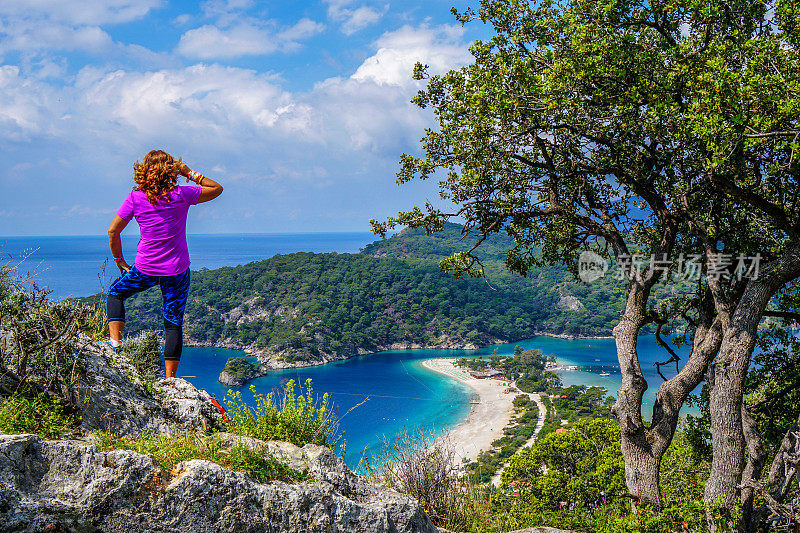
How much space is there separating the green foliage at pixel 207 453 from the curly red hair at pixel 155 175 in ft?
5.88

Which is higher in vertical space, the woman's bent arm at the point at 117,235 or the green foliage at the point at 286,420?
the woman's bent arm at the point at 117,235

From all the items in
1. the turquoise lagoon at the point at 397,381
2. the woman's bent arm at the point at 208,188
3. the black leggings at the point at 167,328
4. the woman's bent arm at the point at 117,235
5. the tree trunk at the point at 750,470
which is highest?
the woman's bent arm at the point at 208,188

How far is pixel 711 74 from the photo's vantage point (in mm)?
4797

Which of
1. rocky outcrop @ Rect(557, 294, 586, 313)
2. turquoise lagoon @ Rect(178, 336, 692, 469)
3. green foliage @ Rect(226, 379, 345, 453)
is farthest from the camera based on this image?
rocky outcrop @ Rect(557, 294, 586, 313)

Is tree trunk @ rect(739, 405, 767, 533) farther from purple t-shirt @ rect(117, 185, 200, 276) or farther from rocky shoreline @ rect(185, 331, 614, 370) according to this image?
rocky shoreline @ rect(185, 331, 614, 370)

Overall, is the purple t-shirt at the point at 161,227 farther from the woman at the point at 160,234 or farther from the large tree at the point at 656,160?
the large tree at the point at 656,160

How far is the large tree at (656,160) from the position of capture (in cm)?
519

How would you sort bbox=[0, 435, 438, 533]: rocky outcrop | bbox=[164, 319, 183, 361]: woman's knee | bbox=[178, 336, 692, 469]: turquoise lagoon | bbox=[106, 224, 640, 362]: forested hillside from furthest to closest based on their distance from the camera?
bbox=[106, 224, 640, 362]: forested hillside → bbox=[178, 336, 692, 469]: turquoise lagoon → bbox=[164, 319, 183, 361]: woman's knee → bbox=[0, 435, 438, 533]: rocky outcrop

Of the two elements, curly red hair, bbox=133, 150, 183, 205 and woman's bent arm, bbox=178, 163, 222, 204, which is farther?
woman's bent arm, bbox=178, 163, 222, 204

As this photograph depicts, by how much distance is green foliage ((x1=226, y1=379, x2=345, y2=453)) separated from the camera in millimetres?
3508

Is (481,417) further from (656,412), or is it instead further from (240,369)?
(656,412)

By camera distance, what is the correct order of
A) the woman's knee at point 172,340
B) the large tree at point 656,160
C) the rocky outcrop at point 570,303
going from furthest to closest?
the rocky outcrop at point 570,303
the large tree at point 656,160
the woman's knee at point 172,340

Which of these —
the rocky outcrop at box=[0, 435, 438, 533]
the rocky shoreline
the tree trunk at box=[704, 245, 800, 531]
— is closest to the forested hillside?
the rocky shoreline

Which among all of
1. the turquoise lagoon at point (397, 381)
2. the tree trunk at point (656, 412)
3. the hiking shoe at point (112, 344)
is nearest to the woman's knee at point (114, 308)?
the hiking shoe at point (112, 344)
